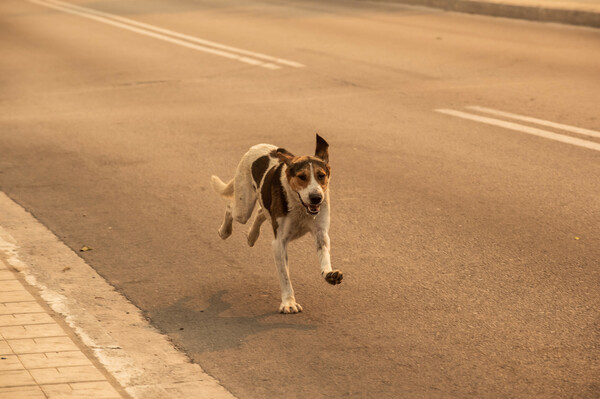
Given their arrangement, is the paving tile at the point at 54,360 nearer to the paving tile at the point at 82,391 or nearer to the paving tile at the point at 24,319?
the paving tile at the point at 82,391

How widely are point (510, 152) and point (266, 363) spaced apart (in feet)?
18.5

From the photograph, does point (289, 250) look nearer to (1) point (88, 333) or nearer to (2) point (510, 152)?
(1) point (88, 333)

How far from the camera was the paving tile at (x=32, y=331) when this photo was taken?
232 inches

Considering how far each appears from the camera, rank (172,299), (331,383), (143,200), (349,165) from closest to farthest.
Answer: (331,383)
(172,299)
(143,200)
(349,165)

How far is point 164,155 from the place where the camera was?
10.9 m

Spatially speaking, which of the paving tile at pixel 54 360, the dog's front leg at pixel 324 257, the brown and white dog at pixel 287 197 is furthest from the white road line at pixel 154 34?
the paving tile at pixel 54 360

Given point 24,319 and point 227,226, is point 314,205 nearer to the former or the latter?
point 227,226

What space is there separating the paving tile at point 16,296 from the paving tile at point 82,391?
1.43 metres

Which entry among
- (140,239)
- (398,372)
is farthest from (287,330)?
(140,239)

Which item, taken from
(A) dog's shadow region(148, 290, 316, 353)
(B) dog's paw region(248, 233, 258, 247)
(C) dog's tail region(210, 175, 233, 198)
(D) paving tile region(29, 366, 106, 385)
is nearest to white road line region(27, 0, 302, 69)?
(C) dog's tail region(210, 175, 233, 198)

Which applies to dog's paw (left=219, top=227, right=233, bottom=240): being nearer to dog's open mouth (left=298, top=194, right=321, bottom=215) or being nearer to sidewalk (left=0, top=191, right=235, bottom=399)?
sidewalk (left=0, top=191, right=235, bottom=399)

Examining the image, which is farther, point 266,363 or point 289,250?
point 289,250

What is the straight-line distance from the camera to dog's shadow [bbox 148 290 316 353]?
6.04 m

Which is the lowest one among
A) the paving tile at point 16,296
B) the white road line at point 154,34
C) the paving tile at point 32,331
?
the white road line at point 154,34
